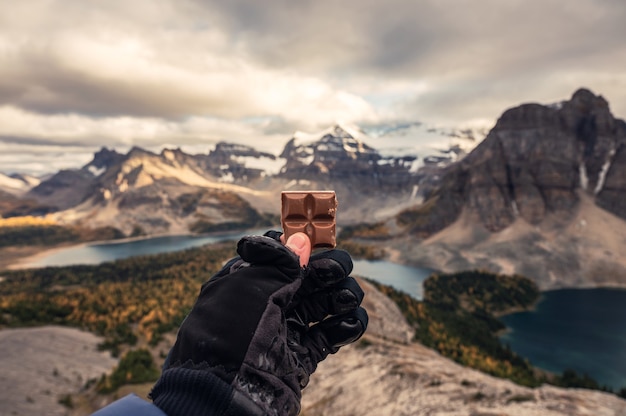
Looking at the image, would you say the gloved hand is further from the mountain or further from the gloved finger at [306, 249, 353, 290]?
the mountain

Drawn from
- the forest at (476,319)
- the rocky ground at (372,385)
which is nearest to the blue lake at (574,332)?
the forest at (476,319)

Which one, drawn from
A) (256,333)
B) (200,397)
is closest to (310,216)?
(256,333)

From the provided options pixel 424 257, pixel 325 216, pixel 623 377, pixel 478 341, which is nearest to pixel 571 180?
pixel 424 257

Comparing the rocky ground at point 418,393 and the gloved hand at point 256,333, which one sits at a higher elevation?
the gloved hand at point 256,333

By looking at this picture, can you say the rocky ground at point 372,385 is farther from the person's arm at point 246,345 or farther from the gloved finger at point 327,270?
the person's arm at point 246,345

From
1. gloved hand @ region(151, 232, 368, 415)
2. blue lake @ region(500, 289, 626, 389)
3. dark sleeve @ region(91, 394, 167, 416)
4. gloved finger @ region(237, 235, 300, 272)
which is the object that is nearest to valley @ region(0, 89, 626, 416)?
blue lake @ region(500, 289, 626, 389)

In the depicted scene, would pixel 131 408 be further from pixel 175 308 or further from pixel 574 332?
pixel 574 332

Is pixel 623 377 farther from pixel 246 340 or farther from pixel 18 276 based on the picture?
pixel 18 276
